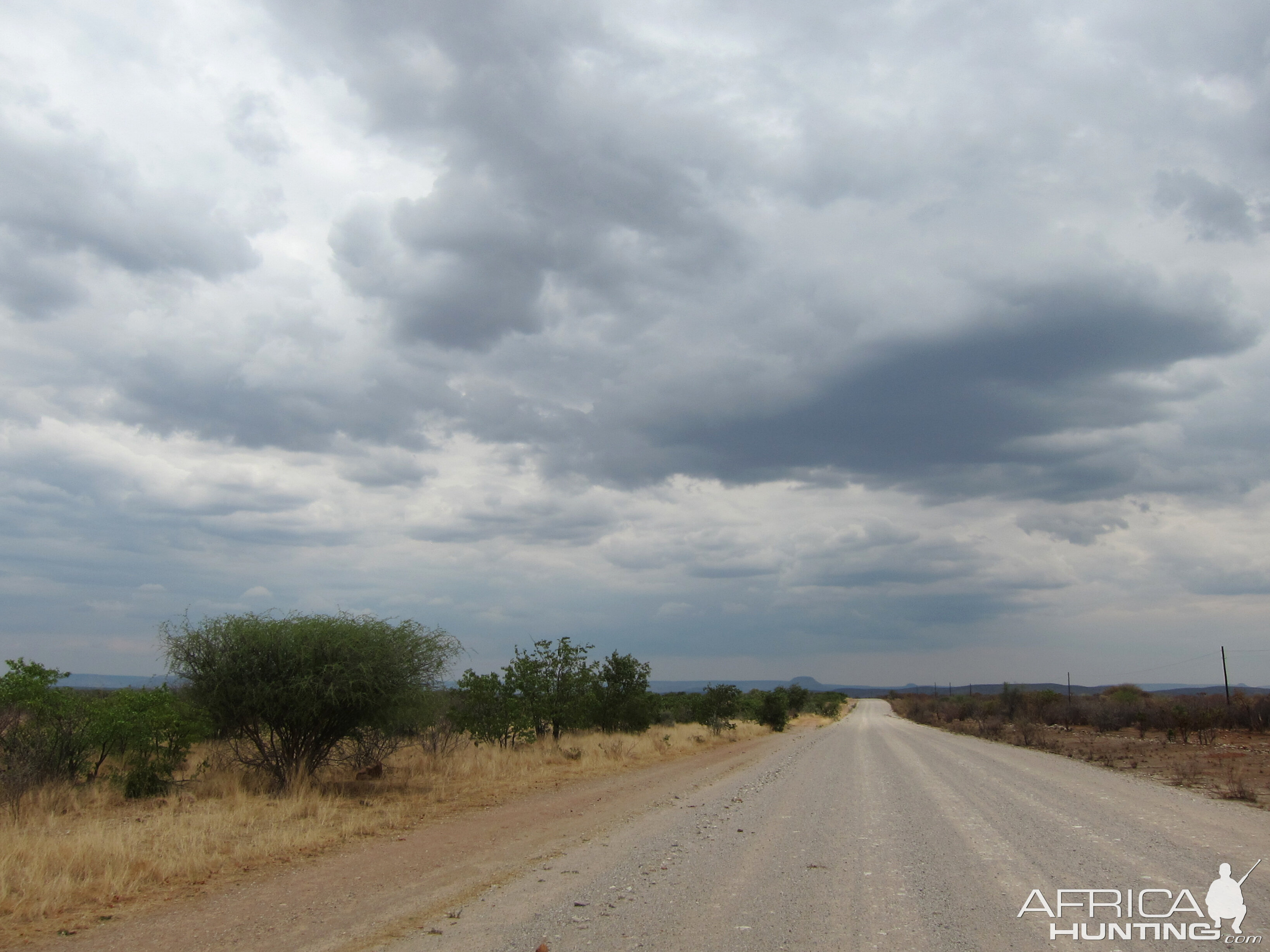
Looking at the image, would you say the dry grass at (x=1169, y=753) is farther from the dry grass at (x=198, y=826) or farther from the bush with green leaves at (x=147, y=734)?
the bush with green leaves at (x=147, y=734)

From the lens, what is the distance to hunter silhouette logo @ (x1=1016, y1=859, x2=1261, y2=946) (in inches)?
256

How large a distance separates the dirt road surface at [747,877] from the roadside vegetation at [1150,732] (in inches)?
312

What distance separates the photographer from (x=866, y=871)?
28.8 ft

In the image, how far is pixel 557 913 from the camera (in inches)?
299

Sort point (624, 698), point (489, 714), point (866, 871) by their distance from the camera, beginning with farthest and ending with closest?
point (624, 698) < point (489, 714) < point (866, 871)

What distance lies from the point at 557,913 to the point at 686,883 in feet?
5.21

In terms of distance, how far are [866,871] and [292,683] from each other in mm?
11855

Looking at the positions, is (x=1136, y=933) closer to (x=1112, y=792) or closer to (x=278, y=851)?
(x=278, y=851)

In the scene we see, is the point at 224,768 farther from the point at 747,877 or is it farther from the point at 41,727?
the point at 747,877

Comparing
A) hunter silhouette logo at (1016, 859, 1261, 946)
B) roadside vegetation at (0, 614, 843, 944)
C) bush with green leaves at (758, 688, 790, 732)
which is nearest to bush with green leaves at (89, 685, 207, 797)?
roadside vegetation at (0, 614, 843, 944)

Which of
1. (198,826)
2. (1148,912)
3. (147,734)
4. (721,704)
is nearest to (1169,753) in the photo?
(721,704)

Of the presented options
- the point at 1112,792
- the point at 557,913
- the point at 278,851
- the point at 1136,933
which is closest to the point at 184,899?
the point at 278,851

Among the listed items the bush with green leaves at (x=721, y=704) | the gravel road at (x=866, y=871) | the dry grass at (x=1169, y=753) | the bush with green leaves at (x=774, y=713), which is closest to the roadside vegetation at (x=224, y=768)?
the gravel road at (x=866, y=871)

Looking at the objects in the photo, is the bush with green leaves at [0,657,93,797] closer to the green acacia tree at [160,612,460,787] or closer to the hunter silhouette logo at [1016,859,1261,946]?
the green acacia tree at [160,612,460,787]
